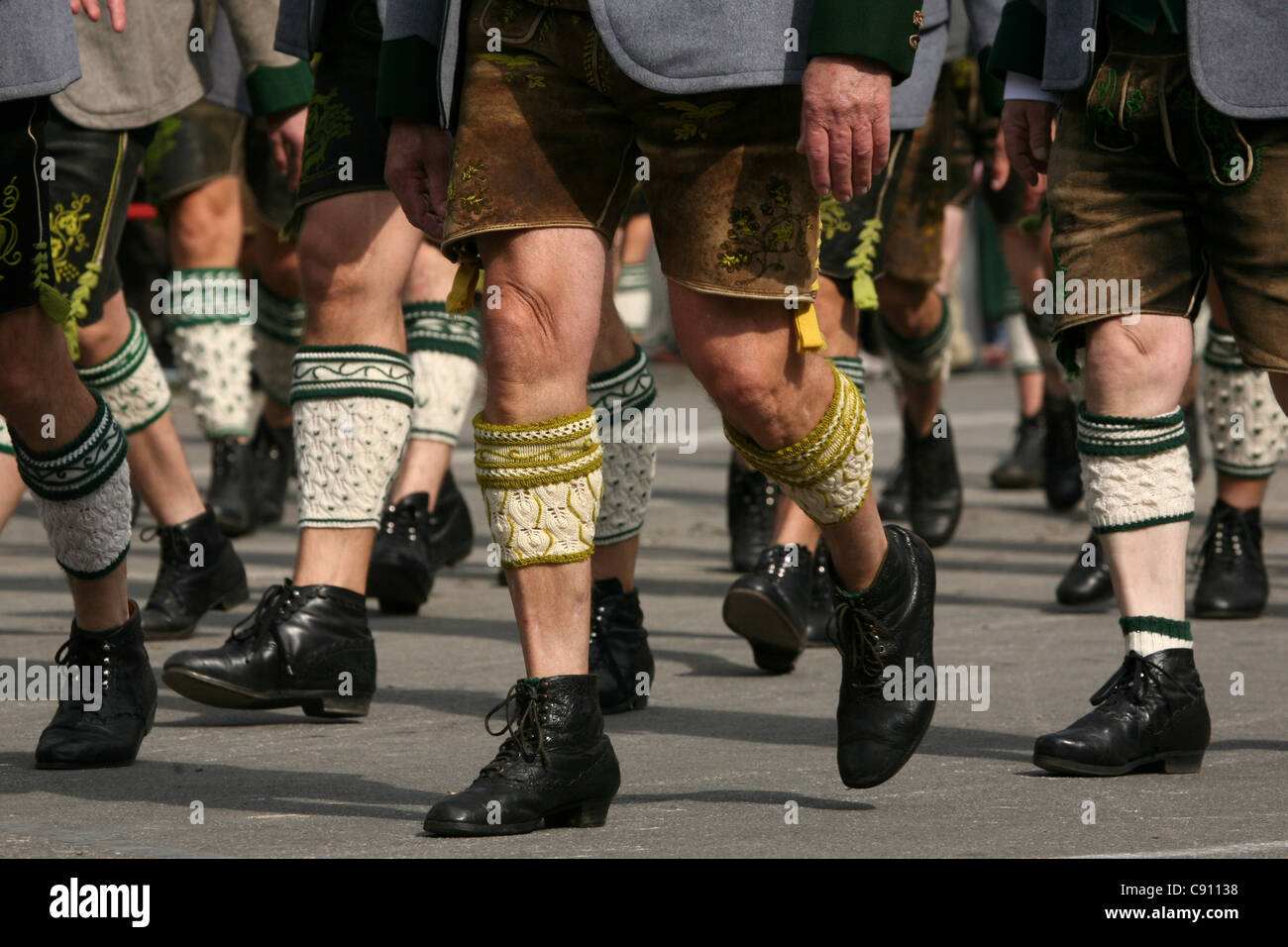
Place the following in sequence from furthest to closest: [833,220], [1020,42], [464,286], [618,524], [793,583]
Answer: [833,220] → [793,583] → [618,524] → [1020,42] → [464,286]

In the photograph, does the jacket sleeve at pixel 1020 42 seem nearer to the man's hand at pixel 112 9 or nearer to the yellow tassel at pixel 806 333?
the yellow tassel at pixel 806 333

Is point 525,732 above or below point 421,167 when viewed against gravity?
below

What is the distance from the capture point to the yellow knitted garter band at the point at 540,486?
3.29 m

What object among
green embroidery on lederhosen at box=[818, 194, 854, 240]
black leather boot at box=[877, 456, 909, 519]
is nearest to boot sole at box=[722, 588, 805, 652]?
green embroidery on lederhosen at box=[818, 194, 854, 240]

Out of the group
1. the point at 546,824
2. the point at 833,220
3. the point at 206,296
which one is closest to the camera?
the point at 546,824

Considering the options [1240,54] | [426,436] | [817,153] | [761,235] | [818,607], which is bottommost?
[818,607]

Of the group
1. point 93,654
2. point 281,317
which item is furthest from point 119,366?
point 281,317

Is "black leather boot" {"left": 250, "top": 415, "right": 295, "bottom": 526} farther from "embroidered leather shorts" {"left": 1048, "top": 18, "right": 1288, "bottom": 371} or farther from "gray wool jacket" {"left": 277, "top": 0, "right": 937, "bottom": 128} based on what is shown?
"gray wool jacket" {"left": 277, "top": 0, "right": 937, "bottom": 128}

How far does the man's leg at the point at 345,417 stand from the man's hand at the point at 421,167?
35.7 inches

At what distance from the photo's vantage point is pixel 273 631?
4.23 metres

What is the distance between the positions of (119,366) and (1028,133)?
2516mm

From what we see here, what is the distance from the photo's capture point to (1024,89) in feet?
13.3

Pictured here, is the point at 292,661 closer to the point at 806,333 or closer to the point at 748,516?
the point at 806,333
